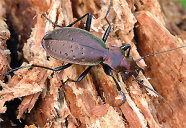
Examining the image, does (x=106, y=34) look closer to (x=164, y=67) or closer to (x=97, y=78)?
(x=97, y=78)

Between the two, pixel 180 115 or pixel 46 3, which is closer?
pixel 180 115

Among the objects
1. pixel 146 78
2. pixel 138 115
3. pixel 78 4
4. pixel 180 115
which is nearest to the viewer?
pixel 138 115

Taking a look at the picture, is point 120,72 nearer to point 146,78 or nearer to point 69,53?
point 146,78

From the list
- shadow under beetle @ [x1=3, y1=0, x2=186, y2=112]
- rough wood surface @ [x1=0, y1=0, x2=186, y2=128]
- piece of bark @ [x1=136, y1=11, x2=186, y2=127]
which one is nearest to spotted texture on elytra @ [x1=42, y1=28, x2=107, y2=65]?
shadow under beetle @ [x1=3, y1=0, x2=186, y2=112]

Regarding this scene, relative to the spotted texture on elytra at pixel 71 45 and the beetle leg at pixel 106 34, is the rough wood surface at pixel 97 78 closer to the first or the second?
the beetle leg at pixel 106 34

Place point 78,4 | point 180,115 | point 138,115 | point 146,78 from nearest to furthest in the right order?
point 138,115
point 180,115
point 146,78
point 78,4

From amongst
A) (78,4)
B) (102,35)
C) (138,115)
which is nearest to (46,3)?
(78,4)

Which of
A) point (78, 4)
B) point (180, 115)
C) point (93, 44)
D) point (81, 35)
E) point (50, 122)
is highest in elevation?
point (78, 4)
